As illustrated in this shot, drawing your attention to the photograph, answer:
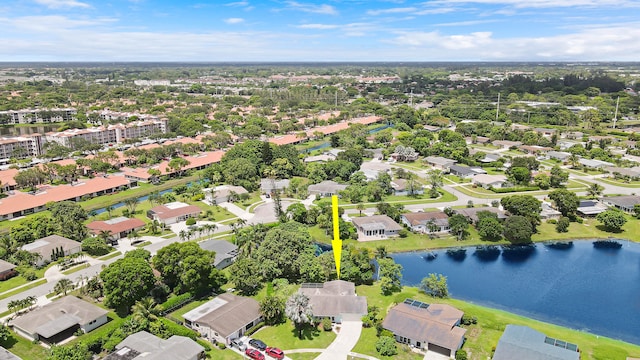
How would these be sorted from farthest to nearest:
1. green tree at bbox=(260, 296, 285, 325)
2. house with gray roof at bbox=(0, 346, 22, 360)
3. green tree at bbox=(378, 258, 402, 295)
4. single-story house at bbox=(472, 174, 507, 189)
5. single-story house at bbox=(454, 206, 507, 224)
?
single-story house at bbox=(472, 174, 507, 189) → single-story house at bbox=(454, 206, 507, 224) → green tree at bbox=(378, 258, 402, 295) → green tree at bbox=(260, 296, 285, 325) → house with gray roof at bbox=(0, 346, 22, 360)

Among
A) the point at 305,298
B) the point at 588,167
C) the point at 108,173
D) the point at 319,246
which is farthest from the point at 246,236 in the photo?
the point at 588,167

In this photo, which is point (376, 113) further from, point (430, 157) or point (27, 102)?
point (27, 102)

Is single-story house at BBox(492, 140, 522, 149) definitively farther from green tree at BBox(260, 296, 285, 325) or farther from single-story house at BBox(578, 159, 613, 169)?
green tree at BBox(260, 296, 285, 325)

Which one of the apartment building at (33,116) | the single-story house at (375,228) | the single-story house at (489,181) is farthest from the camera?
the apartment building at (33,116)

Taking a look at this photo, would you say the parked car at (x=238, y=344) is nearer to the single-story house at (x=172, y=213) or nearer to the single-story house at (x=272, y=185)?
the single-story house at (x=172, y=213)

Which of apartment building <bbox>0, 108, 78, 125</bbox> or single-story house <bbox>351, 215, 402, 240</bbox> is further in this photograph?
apartment building <bbox>0, 108, 78, 125</bbox>

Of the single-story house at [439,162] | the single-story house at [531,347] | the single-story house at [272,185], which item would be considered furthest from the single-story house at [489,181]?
the single-story house at [531,347]

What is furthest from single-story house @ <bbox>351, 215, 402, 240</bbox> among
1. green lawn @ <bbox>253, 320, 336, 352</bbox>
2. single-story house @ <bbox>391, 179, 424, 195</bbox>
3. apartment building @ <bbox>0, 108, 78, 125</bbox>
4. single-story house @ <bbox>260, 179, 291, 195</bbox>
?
apartment building @ <bbox>0, 108, 78, 125</bbox>
